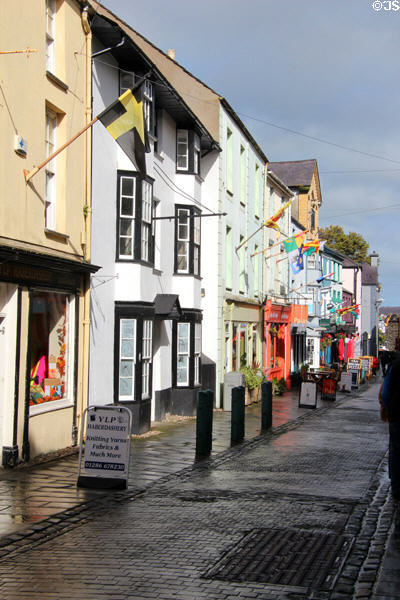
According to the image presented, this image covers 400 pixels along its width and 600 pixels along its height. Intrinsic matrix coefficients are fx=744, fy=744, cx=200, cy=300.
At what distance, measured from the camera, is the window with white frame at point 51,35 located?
43.7 feet

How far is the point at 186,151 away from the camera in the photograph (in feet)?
70.8

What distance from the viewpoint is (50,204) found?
44.3 feet

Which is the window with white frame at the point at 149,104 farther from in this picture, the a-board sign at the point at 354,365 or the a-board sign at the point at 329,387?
the a-board sign at the point at 354,365

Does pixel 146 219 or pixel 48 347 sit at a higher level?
pixel 146 219

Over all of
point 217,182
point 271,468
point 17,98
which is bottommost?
point 271,468

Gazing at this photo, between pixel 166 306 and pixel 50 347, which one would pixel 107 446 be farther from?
pixel 166 306

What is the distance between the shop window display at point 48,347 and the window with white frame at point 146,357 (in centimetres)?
348

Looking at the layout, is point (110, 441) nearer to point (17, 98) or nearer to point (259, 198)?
point (17, 98)

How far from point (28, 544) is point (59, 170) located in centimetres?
799

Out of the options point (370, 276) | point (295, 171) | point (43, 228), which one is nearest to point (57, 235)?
point (43, 228)

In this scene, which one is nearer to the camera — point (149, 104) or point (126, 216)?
point (126, 216)

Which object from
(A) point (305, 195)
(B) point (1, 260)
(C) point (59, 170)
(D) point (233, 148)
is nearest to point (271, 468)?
(B) point (1, 260)

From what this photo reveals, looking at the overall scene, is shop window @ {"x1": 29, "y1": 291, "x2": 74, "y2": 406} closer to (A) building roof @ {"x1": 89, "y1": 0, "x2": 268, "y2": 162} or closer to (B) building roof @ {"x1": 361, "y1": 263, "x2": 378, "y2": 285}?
(A) building roof @ {"x1": 89, "y1": 0, "x2": 268, "y2": 162}

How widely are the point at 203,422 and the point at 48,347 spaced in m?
3.19
